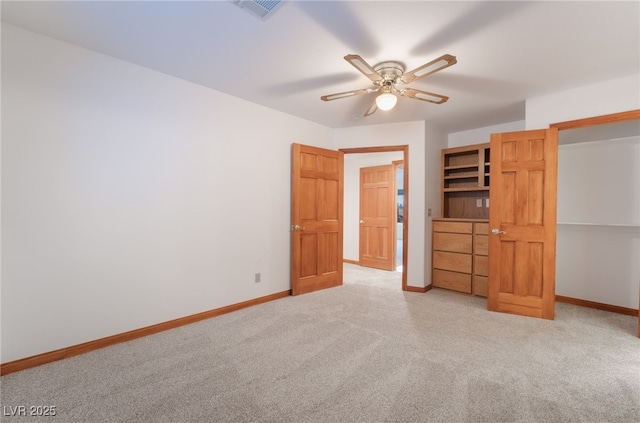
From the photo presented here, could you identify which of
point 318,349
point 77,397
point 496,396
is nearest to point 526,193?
point 496,396

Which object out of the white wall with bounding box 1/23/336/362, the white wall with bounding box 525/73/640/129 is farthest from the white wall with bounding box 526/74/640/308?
the white wall with bounding box 1/23/336/362

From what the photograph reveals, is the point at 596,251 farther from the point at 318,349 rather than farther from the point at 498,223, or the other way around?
the point at 318,349

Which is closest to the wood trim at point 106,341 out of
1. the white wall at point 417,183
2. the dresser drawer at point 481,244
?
the white wall at point 417,183

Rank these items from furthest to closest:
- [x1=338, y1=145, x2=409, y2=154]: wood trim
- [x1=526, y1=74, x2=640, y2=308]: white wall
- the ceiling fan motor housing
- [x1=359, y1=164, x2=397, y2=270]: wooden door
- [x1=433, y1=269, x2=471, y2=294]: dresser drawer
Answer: [x1=359, y1=164, x2=397, y2=270]: wooden door
[x1=338, y1=145, x2=409, y2=154]: wood trim
[x1=433, y1=269, x2=471, y2=294]: dresser drawer
[x1=526, y1=74, x2=640, y2=308]: white wall
the ceiling fan motor housing

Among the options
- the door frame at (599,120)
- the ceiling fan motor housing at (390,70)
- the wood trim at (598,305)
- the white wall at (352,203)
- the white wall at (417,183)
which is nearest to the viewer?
the ceiling fan motor housing at (390,70)

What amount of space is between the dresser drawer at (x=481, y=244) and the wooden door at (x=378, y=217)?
1.74m

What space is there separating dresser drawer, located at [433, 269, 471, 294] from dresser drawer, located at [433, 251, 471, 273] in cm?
7

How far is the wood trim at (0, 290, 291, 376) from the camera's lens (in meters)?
2.02

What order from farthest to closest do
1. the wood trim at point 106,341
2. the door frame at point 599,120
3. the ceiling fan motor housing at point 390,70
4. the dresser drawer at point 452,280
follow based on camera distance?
the dresser drawer at point 452,280 → the door frame at point 599,120 → the ceiling fan motor housing at point 390,70 → the wood trim at point 106,341

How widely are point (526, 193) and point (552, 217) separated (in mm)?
346

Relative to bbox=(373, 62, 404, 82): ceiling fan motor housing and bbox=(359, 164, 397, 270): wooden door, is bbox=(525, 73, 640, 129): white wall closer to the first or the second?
bbox=(373, 62, 404, 82): ceiling fan motor housing

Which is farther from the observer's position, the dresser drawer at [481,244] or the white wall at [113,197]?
Result: the dresser drawer at [481,244]

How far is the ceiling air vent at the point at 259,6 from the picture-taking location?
5.71ft

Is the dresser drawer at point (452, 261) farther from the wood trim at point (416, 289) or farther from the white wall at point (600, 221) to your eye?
the white wall at point (600, 221)
